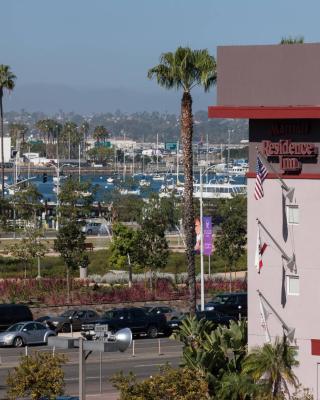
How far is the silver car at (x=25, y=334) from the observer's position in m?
52.4

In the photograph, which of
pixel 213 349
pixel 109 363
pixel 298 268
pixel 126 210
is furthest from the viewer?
pixel 126 210

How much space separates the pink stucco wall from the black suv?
80.6 ft

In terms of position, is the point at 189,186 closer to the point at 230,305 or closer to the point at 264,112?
the point at 230,305

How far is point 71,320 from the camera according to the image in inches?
2226

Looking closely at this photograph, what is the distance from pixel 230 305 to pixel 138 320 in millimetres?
5625

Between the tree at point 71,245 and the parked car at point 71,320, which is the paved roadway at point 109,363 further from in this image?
the tree at point 71,245

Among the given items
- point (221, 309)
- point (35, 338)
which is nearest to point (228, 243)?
point (221, 309)

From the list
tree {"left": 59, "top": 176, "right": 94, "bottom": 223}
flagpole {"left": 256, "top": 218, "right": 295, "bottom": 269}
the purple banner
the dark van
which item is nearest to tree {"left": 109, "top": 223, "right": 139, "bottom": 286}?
tree {"left": 59, "top": 176, "right": 94, "bottom": 223}

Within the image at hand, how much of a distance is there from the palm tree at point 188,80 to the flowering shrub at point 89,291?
46.6ft

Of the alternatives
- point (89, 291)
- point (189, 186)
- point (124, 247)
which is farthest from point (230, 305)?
point (124, 247)

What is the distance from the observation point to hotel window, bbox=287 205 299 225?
33.1 meters

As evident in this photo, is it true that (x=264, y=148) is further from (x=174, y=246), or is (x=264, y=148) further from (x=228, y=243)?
(x=174, y=246)

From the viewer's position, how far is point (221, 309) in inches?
2336

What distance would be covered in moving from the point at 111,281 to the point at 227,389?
43.6m
